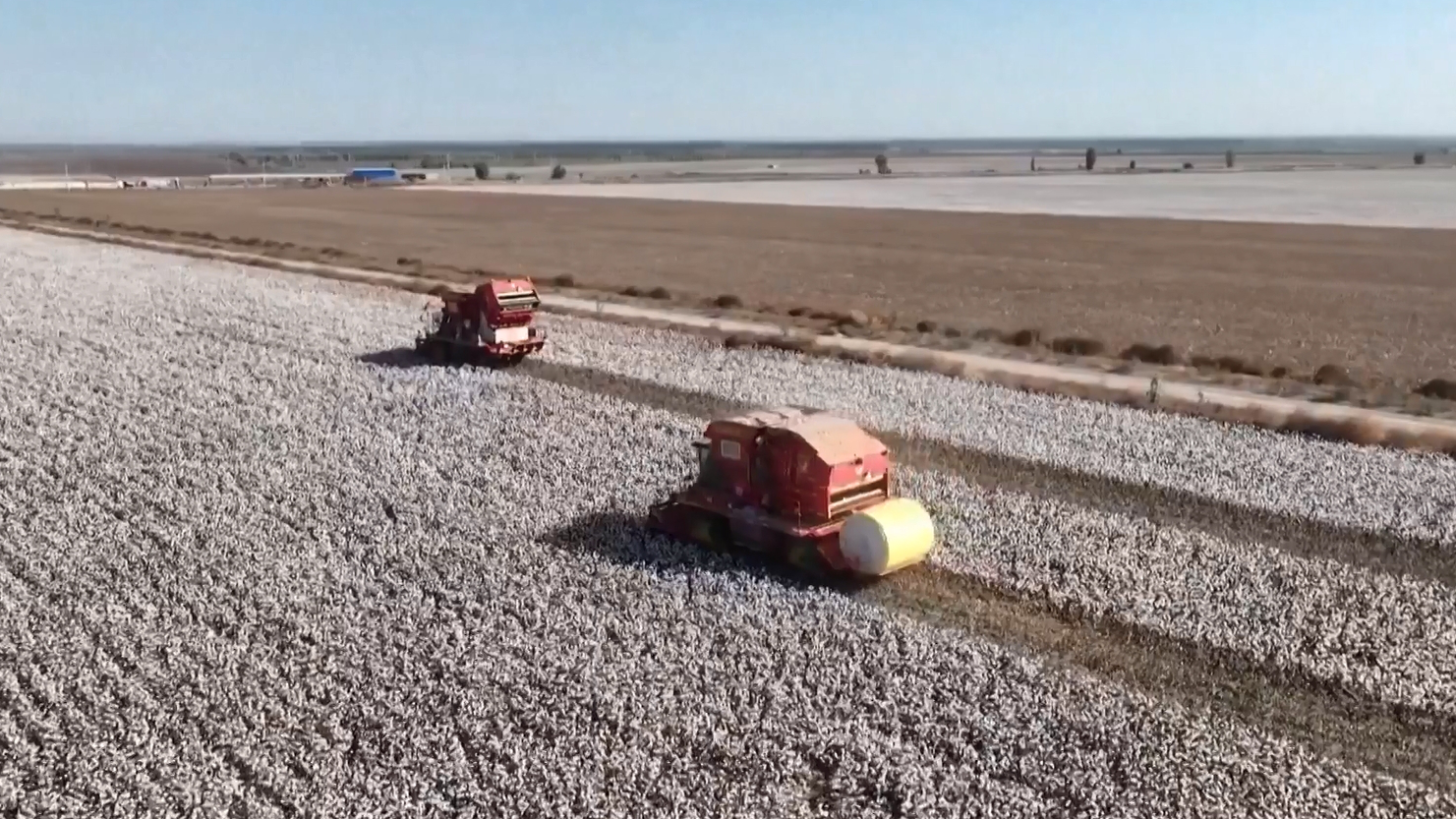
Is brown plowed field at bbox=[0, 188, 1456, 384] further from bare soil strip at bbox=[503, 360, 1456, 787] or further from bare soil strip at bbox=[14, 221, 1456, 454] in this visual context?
bare soil strip at bbox=[503, 360, 1456, 787]

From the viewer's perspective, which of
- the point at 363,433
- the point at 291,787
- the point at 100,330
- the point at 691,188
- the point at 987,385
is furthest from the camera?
the point at 691,188

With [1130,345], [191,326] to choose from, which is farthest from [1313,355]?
[191,326]

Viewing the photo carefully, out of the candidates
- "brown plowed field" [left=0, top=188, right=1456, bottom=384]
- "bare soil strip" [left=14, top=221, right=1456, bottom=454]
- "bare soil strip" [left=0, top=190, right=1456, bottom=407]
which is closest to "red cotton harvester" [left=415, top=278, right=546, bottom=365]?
"bare soil strip" [left=14, top=221, right=1456, bottom=454]

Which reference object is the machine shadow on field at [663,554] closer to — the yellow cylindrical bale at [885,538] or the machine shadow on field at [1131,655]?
the machine shadow on field at [1131,655]

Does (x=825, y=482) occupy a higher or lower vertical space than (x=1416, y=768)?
higher

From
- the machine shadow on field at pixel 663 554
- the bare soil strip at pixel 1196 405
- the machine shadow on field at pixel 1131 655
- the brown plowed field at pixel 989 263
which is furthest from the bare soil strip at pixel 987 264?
the machine shadow on field at pixel 663 554

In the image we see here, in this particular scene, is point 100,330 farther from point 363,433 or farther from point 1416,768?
point 1416,768
